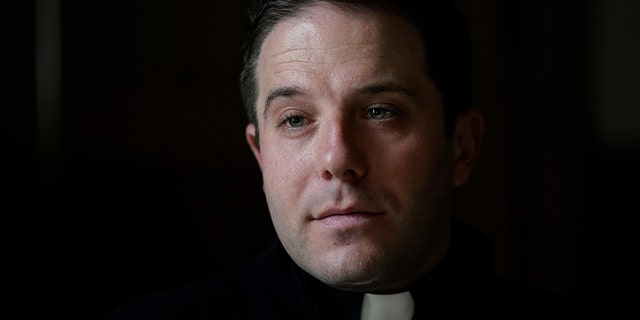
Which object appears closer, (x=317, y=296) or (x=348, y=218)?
(x=348, y=218)

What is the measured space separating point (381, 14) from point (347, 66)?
0.36ft

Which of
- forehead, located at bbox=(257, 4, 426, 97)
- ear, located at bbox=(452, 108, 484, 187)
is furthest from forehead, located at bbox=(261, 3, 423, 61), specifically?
ear, located at bbox=(452, 108, 484, 187)

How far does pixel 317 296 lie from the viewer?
1.50 meters

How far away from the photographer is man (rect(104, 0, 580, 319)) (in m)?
1.36

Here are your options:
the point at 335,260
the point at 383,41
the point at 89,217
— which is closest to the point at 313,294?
the point at 335,260

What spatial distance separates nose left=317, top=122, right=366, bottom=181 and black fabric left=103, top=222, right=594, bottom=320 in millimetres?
250

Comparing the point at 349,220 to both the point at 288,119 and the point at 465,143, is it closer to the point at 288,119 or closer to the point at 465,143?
the point at 288,119

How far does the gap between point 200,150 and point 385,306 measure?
751mm

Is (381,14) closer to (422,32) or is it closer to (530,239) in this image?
(422,32)

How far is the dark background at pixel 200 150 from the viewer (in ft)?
5.91

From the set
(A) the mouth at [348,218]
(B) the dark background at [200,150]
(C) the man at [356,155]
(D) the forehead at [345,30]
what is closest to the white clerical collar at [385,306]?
(C) the man at [356,155]

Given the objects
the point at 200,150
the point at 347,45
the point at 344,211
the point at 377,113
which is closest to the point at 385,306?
the point at 344,211

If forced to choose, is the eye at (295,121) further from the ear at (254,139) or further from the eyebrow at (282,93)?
the ear at (254,139)

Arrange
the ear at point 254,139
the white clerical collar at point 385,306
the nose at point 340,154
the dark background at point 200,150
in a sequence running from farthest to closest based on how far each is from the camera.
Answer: the dark background at point 200,150
the ear at point 254,139
the white clerical collar at point 385,306
the nose at point 340,154
